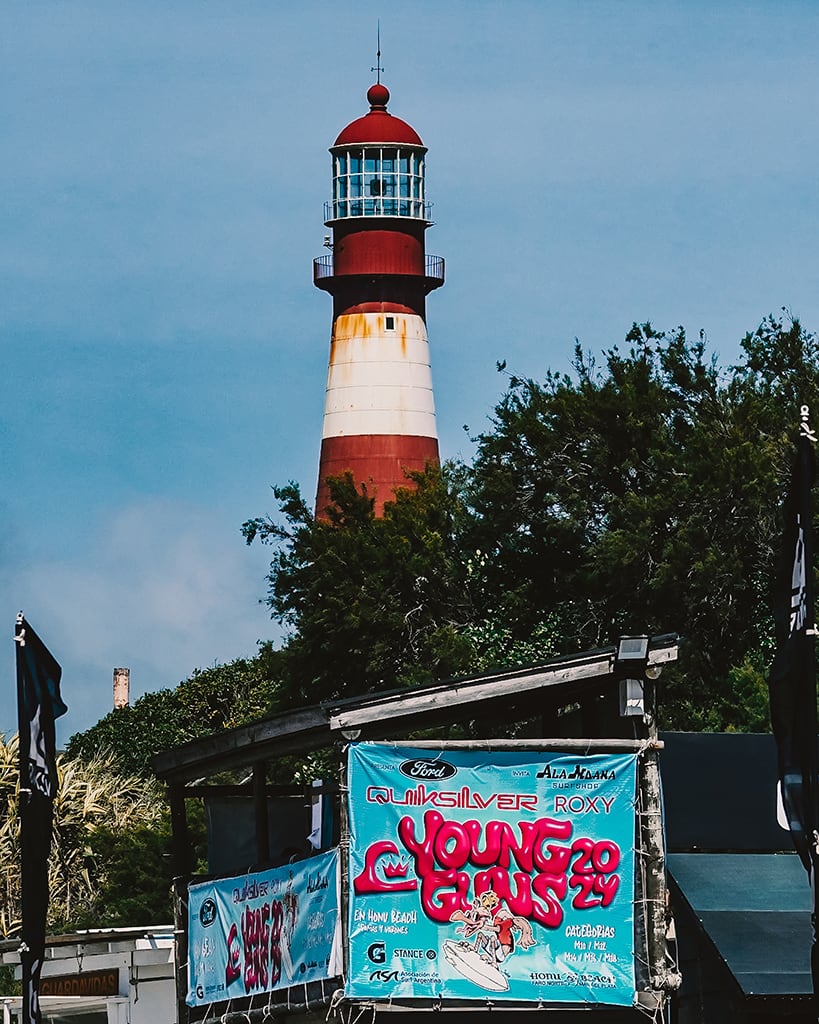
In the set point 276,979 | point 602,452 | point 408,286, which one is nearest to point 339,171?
point 408,286

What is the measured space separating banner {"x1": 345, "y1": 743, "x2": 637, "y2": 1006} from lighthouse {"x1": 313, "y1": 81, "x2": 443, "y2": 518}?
48226 millimetres

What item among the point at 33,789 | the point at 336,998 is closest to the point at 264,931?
the point at 336,998

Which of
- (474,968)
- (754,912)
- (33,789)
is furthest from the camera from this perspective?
(754,912)

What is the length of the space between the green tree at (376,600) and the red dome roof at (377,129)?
2316cm

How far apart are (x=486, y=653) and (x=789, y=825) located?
3050 cm

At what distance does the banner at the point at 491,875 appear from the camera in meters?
20.1

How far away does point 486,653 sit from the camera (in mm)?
48469

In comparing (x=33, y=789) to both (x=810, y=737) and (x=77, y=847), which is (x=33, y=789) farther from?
(x=77, y=847)

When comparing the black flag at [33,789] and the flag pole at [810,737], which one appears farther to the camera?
the black flag at [33,789]

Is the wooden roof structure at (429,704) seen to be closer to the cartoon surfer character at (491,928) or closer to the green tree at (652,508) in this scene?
the cartoon surfer character at (491,928)

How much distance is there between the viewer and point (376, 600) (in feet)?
161

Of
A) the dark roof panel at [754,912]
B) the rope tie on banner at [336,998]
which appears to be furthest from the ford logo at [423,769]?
the dark roof panel at [754,912]

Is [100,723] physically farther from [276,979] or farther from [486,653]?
[276,979]

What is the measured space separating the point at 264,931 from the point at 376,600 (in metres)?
27.8
